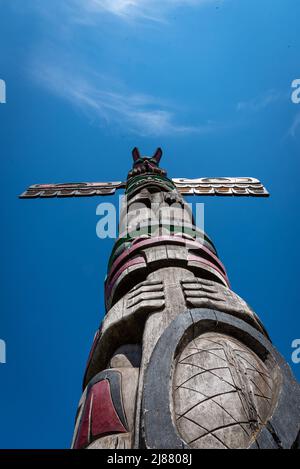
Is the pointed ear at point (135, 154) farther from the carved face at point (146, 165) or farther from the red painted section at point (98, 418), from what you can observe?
the red painted section at point (98, 418)

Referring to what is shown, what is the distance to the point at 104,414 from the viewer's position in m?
1.90

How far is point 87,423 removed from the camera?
6.30 feet

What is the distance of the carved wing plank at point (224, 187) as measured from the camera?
21.4ft

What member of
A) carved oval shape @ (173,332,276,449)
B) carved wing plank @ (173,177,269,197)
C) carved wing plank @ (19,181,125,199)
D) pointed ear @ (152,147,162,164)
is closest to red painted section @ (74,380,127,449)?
carved oval shape @ (173,332,276,449)

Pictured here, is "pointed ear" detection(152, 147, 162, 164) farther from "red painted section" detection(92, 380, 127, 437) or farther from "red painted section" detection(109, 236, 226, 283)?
"red painted section" detection(92, 380, 127, 437)

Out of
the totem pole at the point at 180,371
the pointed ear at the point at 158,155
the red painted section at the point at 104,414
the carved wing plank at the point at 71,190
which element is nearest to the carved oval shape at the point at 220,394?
the totem pole at the point at 180,371

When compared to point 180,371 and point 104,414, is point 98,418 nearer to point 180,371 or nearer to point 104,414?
point 104,414

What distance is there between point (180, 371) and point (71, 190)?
5560mm

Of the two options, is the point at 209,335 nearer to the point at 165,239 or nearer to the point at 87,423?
the point at 87,423

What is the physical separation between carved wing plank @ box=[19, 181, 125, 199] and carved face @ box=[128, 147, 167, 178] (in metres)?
0.47

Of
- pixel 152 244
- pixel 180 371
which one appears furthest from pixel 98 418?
pixel 152 244

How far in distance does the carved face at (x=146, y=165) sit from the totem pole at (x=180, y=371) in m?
3.81
